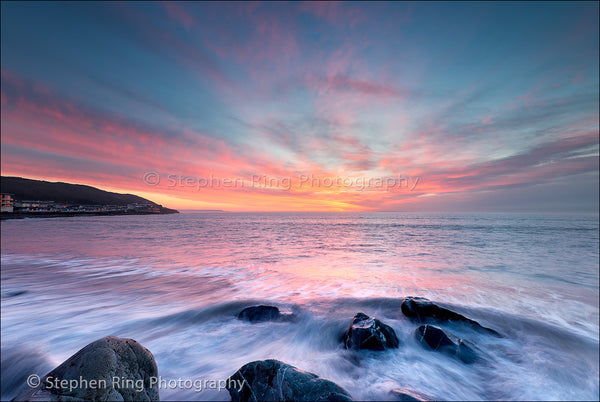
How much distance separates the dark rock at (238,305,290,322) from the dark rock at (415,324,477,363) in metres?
3.26

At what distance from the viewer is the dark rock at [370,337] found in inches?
175

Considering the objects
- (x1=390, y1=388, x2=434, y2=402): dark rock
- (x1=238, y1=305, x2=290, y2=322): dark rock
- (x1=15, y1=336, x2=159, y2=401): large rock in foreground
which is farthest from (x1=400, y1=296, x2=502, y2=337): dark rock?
(x1=15, y1=336, x2=159, y2=401): large rock in foreground

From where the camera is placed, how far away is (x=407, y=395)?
10.7ft

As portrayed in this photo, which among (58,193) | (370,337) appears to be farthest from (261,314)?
(58,193)

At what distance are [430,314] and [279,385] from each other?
4.37m

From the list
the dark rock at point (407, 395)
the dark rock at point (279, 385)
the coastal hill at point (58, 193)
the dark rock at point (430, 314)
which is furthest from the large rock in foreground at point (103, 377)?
the coastal hill at point (58, 193)

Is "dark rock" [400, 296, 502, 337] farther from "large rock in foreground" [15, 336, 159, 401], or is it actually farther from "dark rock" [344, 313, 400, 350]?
"large rock in foreground" [15, 336, 159, 401]

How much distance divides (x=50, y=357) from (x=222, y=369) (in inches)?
135

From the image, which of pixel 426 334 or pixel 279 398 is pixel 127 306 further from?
pixel 426 334

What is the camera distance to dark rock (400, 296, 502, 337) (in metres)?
5.30

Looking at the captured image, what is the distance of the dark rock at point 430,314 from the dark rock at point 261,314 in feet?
10.4

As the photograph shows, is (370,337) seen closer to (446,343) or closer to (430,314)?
(446,343)

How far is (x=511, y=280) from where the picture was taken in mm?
9391

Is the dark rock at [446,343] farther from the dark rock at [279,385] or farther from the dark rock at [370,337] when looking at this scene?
the dark rock at [279,385]
